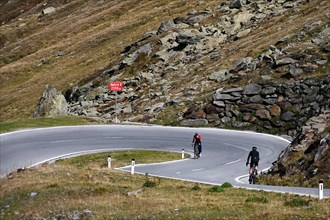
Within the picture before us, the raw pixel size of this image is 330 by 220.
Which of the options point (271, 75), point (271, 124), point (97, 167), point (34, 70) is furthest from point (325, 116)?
point (34, 70)

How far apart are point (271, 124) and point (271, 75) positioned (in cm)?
560

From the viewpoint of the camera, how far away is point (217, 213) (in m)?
18.9

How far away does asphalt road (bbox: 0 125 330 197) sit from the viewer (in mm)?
31609

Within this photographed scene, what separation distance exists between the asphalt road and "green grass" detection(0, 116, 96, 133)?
182 centimetres

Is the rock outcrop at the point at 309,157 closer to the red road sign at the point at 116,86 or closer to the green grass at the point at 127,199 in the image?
the green grass at the point at 127,199

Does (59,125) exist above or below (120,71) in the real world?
below

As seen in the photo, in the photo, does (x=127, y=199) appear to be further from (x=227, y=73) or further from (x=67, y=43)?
(x=67, y=43)

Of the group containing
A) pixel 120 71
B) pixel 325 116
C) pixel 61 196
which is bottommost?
pixel 61 196

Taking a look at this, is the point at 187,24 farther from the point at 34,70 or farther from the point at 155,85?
the point at 34,70

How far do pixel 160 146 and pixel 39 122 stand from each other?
10.7 meters

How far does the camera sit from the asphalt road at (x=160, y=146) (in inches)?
1244

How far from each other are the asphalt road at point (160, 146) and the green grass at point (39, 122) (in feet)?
5.97

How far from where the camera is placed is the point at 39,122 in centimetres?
4706

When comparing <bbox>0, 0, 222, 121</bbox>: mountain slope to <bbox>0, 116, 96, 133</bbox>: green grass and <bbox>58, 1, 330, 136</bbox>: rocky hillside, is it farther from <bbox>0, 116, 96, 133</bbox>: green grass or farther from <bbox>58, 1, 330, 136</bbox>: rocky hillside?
<bbox>0, 116, 96, 133</bbox>: green grass
